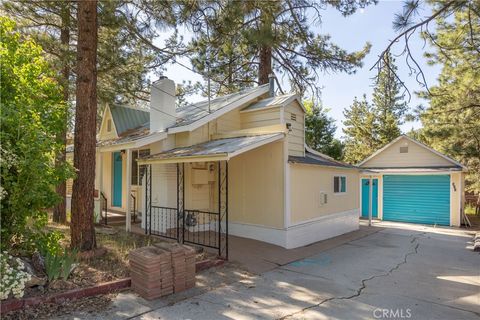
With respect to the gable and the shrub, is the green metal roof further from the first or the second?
the gable

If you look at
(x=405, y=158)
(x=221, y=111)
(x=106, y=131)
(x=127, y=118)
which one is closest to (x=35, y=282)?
(x=221, y=111)

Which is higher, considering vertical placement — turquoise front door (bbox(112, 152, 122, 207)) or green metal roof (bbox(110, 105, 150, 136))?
green metal roof (bbox(110, 105, 150, 136))

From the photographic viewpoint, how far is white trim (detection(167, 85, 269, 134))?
9316mm

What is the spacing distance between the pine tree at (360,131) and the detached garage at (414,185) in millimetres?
10695

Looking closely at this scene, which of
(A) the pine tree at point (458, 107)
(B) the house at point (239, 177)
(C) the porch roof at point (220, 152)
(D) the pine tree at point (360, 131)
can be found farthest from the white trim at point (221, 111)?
(D) the pine tree at point (360, 131)

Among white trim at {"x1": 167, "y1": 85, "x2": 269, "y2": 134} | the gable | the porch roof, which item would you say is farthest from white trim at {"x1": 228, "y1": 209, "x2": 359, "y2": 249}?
the gable

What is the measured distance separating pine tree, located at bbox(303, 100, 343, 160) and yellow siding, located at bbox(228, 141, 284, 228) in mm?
12022

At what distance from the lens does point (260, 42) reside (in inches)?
339

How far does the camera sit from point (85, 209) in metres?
6.86

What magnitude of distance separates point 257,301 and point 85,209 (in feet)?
13.5

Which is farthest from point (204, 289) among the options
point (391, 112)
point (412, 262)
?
point (391, 112)

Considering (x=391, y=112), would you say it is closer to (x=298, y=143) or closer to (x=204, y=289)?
(x=298, y=143)

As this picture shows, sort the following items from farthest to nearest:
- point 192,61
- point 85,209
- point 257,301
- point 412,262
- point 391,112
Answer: point 391,112
point 192,61
point 412,262
point 85,209
point 257,301

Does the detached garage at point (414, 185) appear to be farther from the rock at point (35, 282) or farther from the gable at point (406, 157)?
the rock at point (35, 282)
